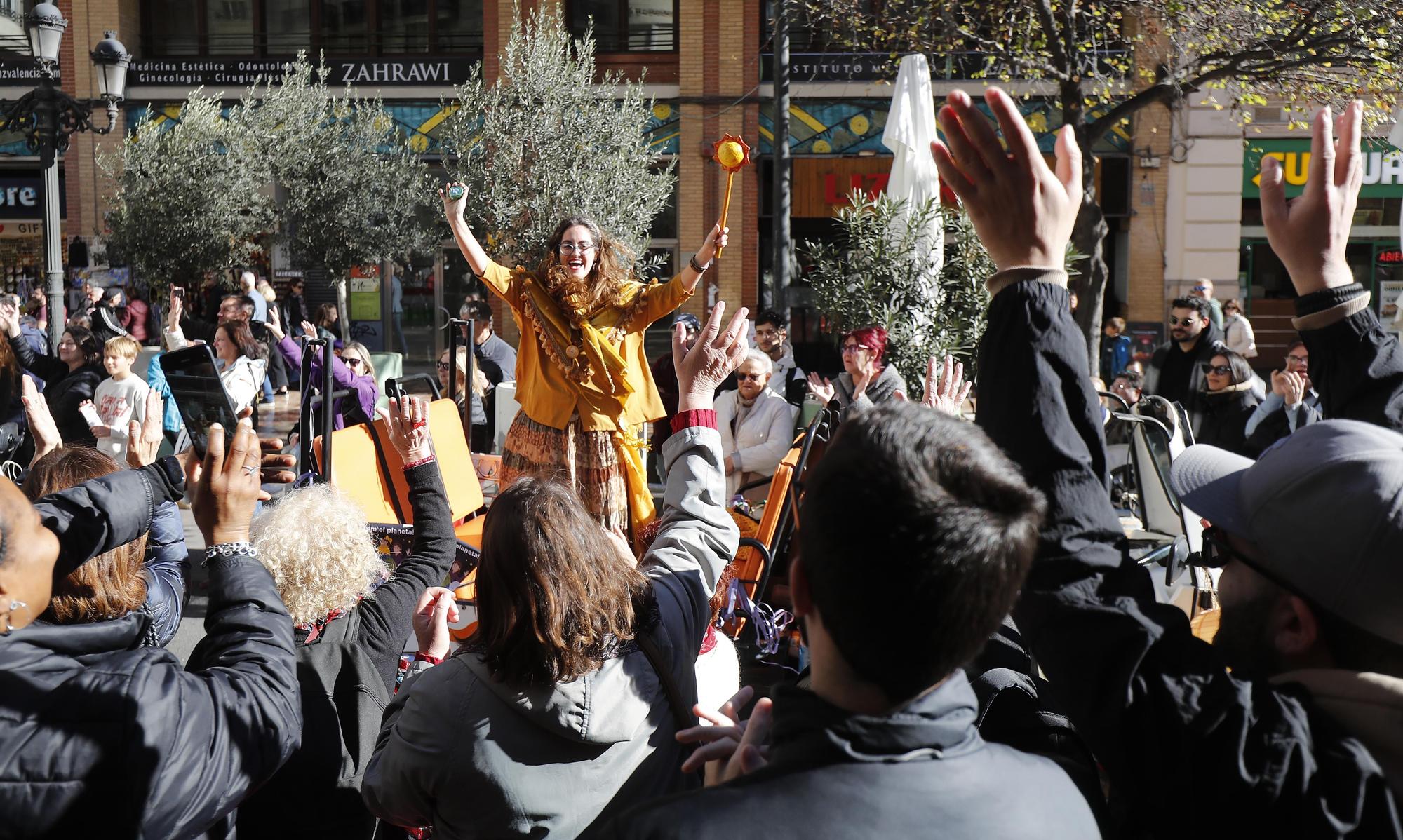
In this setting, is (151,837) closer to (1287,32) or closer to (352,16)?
(1287,32)

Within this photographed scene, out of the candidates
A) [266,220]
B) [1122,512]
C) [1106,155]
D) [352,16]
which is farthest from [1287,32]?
[352,16]

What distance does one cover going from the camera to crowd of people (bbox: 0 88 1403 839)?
1.23m

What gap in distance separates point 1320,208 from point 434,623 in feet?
5.58

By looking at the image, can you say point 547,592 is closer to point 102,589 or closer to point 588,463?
point 102,589

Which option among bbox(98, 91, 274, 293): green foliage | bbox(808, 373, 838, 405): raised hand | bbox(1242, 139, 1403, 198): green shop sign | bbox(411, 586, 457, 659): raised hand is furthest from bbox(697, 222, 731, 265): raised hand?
bbox(1242, 139, 1403, 198): green shop sign

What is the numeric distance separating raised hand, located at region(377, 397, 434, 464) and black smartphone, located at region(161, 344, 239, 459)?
1926mm

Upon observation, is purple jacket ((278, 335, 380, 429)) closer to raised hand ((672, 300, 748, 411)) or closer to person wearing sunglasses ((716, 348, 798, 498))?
person wearing sunglasses ((716, 348, 798, 498))

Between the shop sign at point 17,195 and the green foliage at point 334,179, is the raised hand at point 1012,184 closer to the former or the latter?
the green foliage at point 334,179

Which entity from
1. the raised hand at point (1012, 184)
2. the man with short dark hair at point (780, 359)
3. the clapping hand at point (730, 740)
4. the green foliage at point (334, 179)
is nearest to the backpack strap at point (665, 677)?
the clapping hand at point (730, 740)

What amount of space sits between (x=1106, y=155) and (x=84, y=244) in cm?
1721

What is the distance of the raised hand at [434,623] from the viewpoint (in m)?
2.32

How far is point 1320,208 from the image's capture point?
1.71 metres

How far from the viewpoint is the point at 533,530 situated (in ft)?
6.71

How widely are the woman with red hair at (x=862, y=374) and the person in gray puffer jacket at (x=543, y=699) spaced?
384 centimetres
